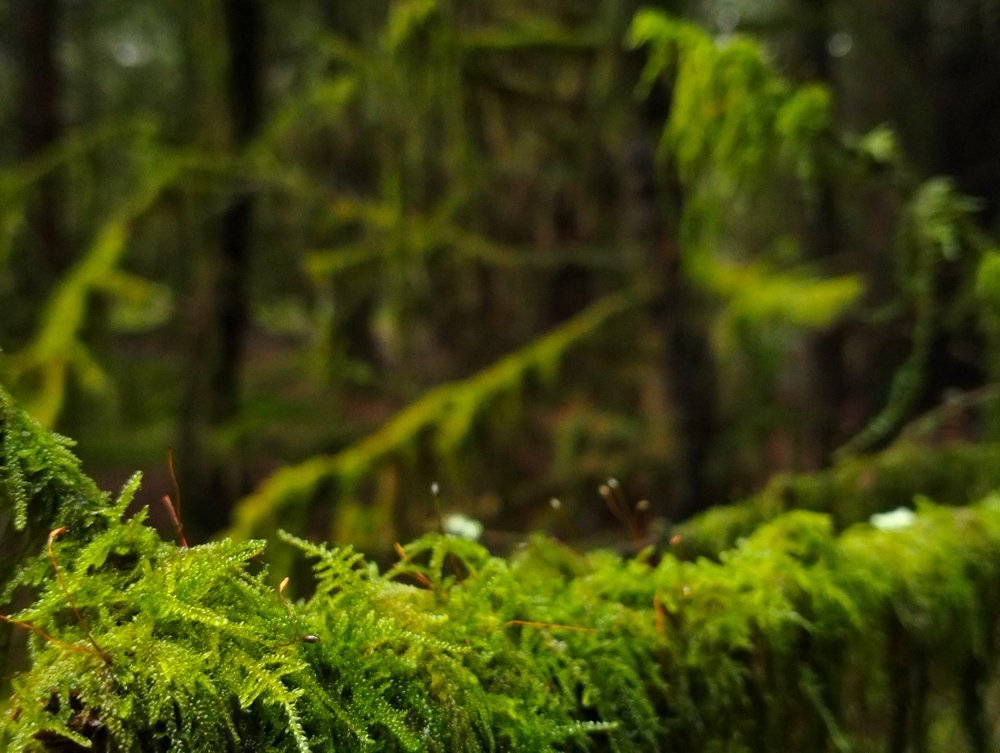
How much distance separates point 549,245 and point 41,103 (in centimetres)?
626

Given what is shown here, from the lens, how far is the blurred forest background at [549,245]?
313 cm

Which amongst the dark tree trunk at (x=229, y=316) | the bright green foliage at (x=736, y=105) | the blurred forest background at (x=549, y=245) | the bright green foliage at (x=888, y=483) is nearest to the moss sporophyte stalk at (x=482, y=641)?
the blurred forest background at (x=549, y=245)

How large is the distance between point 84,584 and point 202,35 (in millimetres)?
5707

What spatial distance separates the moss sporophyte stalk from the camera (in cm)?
79

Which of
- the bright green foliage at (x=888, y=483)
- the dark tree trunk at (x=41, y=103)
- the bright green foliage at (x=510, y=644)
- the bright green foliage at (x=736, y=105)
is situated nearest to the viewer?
the bright green foliage at (x=510, y=644)

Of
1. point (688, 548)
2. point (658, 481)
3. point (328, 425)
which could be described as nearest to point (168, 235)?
point (328, 425)

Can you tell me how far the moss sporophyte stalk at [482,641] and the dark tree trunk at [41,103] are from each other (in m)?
8.65

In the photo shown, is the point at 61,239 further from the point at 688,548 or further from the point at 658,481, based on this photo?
the point at 688,548

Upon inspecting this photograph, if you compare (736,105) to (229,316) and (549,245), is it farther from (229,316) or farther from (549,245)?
(549,245)

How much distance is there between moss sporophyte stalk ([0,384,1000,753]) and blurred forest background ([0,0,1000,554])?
32 cm

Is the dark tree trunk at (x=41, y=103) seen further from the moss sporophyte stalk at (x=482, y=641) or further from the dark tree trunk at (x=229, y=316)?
the moss sporophyte stalk at (x=482, y=641)

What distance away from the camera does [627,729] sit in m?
1.06

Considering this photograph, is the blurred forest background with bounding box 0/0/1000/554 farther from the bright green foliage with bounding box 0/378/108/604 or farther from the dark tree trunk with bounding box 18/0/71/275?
the bright green foliage with bounding box 0/378/108/604

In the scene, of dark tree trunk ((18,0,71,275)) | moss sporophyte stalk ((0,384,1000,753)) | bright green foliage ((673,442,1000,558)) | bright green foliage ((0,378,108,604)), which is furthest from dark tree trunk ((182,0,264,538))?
bright green foliage ((0,378,108,604))
